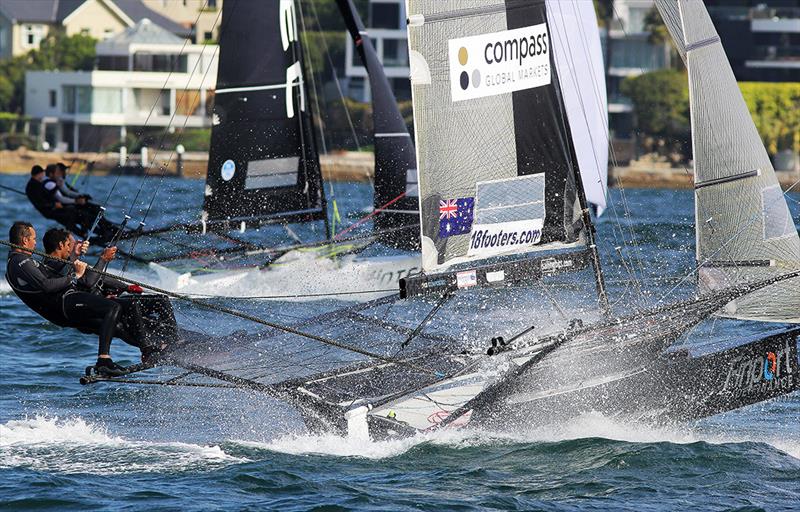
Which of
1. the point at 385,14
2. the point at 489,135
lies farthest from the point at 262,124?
the point at 385,14

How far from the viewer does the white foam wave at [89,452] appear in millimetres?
7859

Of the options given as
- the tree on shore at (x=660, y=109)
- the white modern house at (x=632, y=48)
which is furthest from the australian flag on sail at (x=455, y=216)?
the white modern house at (x=632, y=48)

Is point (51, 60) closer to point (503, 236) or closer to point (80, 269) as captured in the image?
point (80, 269)

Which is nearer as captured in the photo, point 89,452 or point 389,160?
point 89,452

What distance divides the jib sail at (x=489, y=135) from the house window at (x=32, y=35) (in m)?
62.3

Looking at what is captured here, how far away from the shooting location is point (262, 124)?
1497 cm

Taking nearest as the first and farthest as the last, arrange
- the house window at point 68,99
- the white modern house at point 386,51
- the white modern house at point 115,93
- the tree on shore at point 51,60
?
the white modern house at point 115,93 < the white modern house at point 386,51 < the house window at point 68,99 < the tree on shore at point 51,60

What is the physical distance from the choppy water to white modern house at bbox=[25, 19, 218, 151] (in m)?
47.9

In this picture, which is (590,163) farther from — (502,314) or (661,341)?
(661,341)

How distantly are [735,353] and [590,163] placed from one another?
20.3ft

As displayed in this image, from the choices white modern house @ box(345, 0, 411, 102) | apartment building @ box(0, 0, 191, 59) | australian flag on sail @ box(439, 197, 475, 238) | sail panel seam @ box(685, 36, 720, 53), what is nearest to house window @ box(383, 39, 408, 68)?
white modern house @ box(345, 0, 411, 102)

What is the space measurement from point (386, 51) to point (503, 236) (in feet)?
167

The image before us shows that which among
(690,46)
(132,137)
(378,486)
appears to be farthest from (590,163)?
(132,137)

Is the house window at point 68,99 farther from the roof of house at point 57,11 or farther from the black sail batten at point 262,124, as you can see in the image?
the black sail batten at point 262,124
